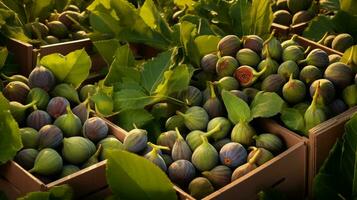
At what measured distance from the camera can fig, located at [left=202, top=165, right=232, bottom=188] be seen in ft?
4.17

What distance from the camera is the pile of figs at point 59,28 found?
196cm

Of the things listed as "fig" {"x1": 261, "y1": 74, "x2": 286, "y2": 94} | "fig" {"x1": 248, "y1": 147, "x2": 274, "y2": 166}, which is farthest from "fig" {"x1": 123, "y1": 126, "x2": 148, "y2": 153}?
"fig" {"x1": 261, "y1": 74, "x2": 286, "y2": 94}

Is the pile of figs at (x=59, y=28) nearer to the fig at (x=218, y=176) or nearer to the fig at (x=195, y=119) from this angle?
the fig at (x=195, y=119)

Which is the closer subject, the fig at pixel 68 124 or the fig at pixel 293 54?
the fig at pixel 68 124

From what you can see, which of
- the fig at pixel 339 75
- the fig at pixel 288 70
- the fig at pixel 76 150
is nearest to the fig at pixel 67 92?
the fig at pixel 76 150

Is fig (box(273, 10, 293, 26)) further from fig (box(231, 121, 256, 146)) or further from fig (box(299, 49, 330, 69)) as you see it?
fig (box(231, 121, 256, 146))

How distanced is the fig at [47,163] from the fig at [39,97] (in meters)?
0.22

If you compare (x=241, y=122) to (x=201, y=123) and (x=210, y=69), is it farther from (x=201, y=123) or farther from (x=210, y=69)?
(x=210, y=69)

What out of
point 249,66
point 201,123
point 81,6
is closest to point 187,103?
point 201,123

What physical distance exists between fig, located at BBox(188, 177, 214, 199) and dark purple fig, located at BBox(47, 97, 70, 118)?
41cm

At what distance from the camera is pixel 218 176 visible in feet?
4.18

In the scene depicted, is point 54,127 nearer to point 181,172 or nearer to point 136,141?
point 136,141

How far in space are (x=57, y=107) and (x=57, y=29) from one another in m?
0.65

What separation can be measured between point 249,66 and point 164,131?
28cm
